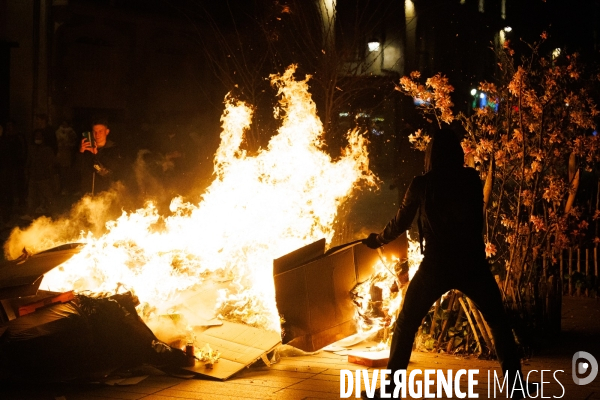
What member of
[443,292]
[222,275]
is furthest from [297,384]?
[222,275]

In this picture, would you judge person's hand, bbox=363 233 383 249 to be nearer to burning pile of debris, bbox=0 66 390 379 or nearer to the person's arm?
the person's arm

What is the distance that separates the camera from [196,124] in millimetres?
20641

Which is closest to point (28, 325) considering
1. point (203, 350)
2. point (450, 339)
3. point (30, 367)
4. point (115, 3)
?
point (30, 367)

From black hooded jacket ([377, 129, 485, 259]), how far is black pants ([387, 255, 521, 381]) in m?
0.09

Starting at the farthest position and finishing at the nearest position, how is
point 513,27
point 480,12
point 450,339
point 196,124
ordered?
point 513,27 → point 480,12 → point 196,124 → point 450,339

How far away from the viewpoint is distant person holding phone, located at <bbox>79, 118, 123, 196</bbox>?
14922 mm

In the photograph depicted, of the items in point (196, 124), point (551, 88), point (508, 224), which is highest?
point (196, 124)

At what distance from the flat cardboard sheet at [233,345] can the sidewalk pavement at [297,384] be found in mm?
102

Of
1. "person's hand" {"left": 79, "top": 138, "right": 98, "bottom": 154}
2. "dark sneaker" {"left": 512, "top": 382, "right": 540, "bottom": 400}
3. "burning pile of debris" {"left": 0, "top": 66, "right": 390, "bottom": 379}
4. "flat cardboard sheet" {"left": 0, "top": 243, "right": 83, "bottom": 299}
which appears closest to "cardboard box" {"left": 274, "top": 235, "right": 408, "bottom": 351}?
"burning pile of debris" {"left": 0, "top": 66, "right": 390, "bottom": 379}

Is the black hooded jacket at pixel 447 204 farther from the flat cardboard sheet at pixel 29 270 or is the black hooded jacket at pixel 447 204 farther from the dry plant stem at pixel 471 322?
the flat cardboard sheet at pixel 29 270

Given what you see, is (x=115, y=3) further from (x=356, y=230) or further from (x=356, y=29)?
(x=356, y=230)

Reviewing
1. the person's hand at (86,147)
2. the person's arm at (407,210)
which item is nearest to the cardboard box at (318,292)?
the person's arm at (407,210)

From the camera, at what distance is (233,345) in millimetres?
6516

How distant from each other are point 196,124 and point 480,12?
22.3 meters
